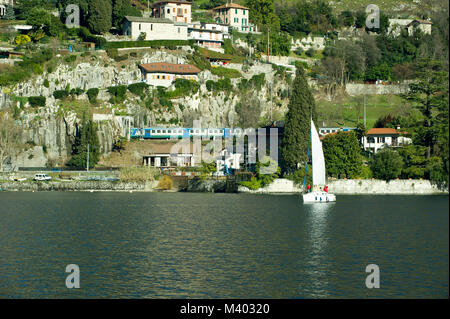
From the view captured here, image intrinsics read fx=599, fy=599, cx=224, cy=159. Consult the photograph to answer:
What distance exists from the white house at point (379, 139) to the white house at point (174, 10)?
6370 centimetres

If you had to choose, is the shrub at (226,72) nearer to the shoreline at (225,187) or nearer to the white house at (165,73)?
the white house at (165,73)

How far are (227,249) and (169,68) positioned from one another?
282 feet

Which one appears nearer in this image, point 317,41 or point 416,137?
point 416,137

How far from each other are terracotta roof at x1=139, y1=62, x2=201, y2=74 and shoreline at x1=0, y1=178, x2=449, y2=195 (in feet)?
→ 110

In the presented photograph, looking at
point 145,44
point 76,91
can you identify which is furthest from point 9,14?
point 76,91

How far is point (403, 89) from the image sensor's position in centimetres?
14075

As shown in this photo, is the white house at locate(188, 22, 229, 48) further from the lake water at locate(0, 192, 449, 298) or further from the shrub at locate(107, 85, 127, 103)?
the lake water at locate(0, 192, 449, 298)

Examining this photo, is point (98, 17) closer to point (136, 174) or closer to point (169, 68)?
point (169, 68)

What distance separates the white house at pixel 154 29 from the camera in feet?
430

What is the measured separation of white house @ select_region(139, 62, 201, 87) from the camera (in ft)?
394

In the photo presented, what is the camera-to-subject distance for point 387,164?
267 ft
